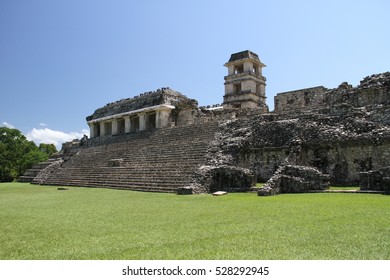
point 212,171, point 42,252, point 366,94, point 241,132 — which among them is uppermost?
point 366,94

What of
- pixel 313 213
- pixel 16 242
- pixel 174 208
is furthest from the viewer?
pixel 174 208

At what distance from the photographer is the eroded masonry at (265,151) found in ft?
38.5

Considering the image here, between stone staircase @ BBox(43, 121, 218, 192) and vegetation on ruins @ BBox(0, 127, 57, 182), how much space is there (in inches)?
398

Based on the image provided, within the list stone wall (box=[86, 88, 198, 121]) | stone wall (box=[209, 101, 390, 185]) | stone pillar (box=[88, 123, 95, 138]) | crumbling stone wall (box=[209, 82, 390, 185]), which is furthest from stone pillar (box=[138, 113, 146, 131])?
crumbling stone wall (box=[209, 82, 390, 185])

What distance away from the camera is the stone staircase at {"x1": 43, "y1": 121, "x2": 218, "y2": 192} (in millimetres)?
14749

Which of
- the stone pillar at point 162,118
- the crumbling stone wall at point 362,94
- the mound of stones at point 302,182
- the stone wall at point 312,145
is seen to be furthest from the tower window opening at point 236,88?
the mound of stones at point 302,182

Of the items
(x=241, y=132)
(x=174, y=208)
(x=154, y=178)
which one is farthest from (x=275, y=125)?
(x=174, y=208)

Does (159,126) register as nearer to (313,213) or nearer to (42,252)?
(313,213)

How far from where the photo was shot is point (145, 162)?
59.1 feet

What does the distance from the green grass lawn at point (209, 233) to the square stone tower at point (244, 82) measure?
26.6m

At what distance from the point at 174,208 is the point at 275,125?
817 cm

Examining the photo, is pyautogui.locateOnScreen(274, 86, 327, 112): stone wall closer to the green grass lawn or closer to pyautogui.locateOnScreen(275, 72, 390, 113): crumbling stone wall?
pyautogui.locateOnScreen(275, 72, 390, 113): crumbling stone wall

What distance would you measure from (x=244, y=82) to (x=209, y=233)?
3006 cm

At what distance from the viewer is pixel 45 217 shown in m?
7.07
